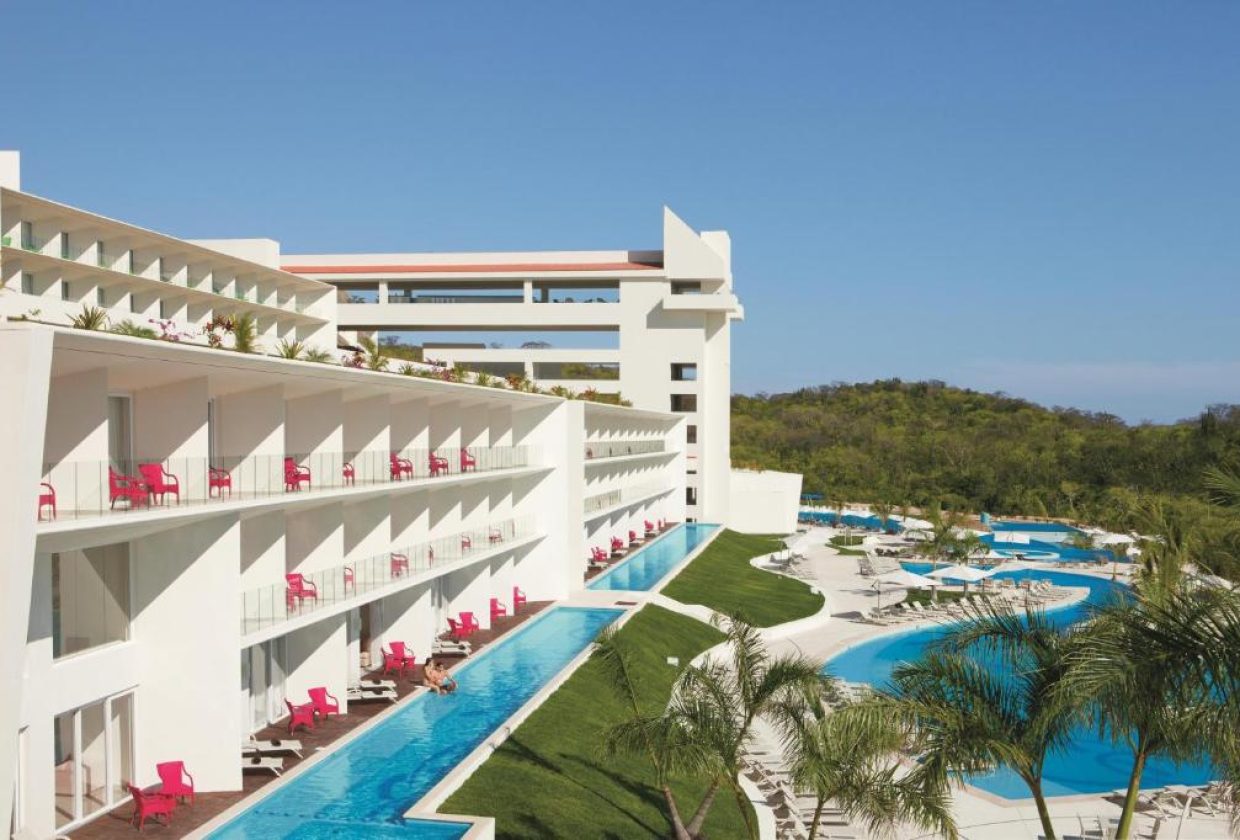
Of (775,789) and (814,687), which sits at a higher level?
(814,687)

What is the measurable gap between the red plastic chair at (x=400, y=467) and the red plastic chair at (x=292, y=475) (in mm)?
4122

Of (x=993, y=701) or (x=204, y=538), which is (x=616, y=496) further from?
(x=993, y=701)

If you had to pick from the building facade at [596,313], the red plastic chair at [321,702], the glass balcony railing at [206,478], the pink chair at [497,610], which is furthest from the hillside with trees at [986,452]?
the red plastic chair at [321,702]

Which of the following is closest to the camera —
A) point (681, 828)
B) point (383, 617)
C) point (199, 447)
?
point (681, 828)

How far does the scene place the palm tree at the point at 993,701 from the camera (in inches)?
423

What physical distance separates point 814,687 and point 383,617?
13.8 m

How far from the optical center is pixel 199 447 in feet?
54.3

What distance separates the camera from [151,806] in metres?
13.8

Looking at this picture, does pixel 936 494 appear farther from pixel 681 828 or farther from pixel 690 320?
pixel 681 828

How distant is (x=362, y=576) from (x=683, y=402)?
39.2 meters

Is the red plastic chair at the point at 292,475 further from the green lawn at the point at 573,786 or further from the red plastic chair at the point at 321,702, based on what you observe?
the green lawn at the point at 573,786

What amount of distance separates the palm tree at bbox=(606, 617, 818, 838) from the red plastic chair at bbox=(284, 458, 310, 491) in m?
7.64

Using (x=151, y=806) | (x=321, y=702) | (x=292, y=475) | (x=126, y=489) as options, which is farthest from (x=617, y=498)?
(x=151, y=806)

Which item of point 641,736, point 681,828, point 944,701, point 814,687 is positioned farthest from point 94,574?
point 944,701
